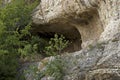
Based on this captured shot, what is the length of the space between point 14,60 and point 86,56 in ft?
13.2

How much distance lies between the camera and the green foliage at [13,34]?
10.3 m

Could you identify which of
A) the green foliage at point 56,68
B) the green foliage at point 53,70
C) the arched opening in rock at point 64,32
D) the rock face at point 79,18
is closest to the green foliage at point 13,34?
the rock face at point 79,18

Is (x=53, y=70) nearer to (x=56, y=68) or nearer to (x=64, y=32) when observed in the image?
(x=56, y=68)

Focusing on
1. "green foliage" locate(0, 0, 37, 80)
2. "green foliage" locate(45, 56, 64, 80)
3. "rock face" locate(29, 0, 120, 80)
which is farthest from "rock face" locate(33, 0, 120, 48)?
"green foliage" locate(45, 56, 64, 80)

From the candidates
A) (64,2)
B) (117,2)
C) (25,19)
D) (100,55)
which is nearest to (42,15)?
(25,19)

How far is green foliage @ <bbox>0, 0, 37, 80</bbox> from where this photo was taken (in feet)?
33.7

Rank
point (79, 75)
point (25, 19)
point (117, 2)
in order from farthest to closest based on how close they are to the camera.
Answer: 1. point (25, 19)
2. point (117, 2)
3. point (79, 75)

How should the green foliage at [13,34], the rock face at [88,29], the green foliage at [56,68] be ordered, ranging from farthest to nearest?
the green foliage at [13,34] < the green foliage at [56,68] < the rock face at [88,29]

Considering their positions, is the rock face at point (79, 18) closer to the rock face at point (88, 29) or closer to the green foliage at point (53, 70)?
the rock face at point (88, 29)

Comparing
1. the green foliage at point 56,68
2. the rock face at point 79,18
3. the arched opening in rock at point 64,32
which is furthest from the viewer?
the arched opening in rock at point 64,32

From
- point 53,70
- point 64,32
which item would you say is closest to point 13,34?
point 64,32

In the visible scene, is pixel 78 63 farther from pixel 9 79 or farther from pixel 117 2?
pixel 9 79

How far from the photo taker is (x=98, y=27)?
10.9 metres

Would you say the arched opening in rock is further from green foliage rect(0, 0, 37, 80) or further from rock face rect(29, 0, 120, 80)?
green foliage rect(0, 0, 37, 80)
